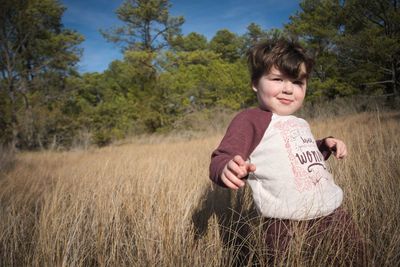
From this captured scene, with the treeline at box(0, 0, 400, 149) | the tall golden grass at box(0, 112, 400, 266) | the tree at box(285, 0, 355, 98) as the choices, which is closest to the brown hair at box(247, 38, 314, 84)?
the tall golden grass at box(0, 112, 400, 266)

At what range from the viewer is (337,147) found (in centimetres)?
144

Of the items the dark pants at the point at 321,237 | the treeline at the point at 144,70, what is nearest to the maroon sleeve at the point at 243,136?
the dark pants at the point at 321,237

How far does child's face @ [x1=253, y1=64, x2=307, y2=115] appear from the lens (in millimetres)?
1299

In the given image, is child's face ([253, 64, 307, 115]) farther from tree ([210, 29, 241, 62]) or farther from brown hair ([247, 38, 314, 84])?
tree ([210, 29, 241, 62])

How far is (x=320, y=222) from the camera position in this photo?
3.92 ft

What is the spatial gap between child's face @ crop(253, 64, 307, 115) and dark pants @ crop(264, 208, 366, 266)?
0.54 m

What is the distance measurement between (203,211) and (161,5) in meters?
Answer: 18.9

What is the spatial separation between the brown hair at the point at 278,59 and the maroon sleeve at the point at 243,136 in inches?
9.3

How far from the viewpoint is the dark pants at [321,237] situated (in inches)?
43.0

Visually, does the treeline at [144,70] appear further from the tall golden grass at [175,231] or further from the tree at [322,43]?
the tall golden grass at [175,231]

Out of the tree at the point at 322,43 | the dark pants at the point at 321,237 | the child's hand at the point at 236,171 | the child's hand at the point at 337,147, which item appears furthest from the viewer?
the tree at the point at 322,43

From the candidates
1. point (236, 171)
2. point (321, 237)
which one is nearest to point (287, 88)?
point (236, 171)

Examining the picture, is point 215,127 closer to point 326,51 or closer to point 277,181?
point 326,51

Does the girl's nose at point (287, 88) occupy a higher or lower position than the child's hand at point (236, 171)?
higher
